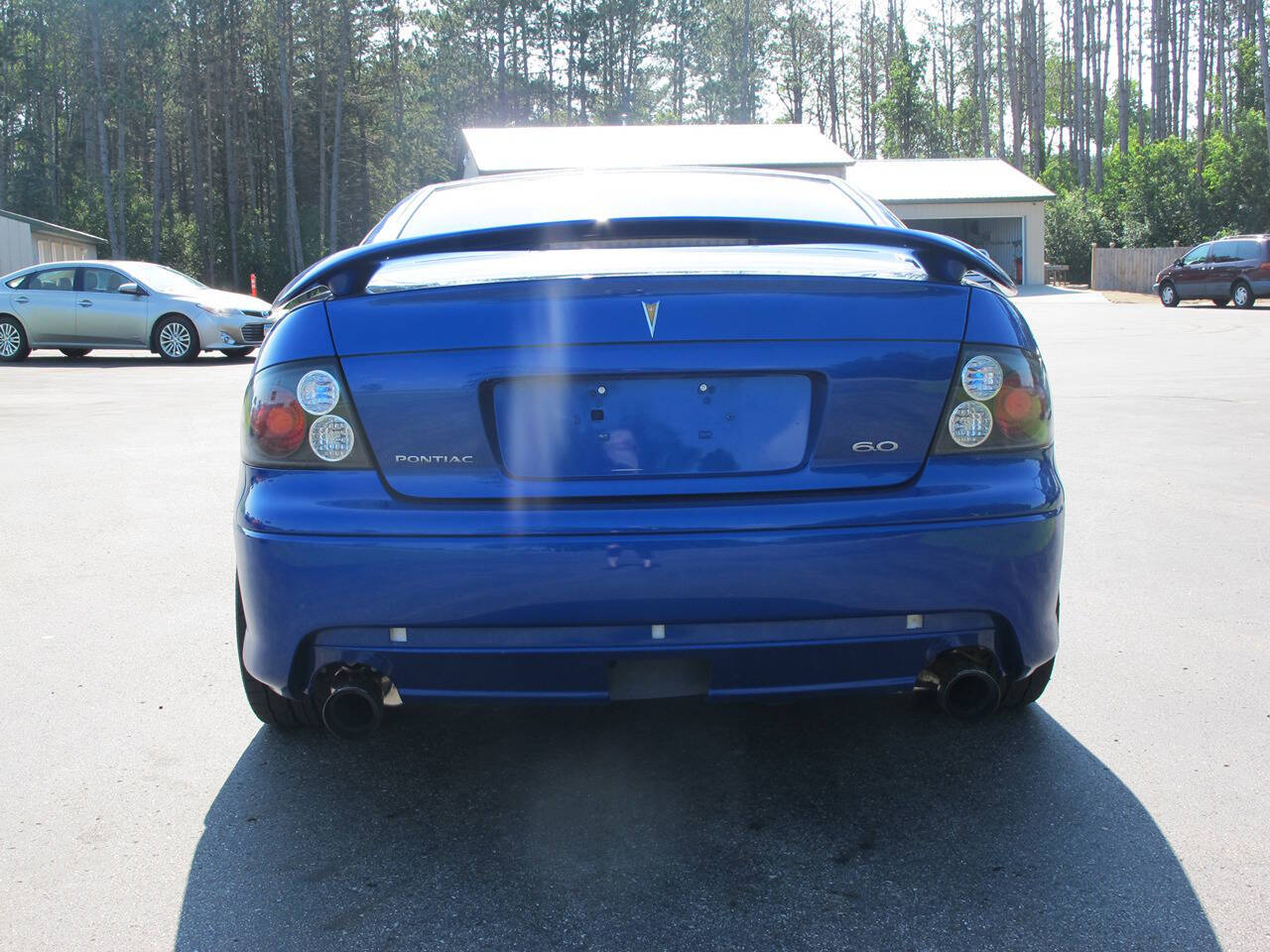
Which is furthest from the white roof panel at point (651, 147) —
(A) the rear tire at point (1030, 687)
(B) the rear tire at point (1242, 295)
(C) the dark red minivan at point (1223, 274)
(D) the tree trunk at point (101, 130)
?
(A) the rear tire at point (1030, 687)

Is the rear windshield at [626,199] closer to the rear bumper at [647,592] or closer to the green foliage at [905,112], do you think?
the rear bumper at [647,592]

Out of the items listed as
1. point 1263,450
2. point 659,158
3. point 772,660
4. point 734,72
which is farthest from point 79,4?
point 772,660

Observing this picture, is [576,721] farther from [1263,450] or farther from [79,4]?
[79,4]

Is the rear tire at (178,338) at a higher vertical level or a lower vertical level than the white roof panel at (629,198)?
lower

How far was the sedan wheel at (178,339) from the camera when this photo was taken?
18.8 meters

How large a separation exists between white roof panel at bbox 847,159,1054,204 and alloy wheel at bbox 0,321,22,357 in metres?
31.3

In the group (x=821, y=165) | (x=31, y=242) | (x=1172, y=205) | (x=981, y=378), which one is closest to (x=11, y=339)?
(x=31, y=242)

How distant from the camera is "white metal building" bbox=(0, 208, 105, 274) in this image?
110 ft

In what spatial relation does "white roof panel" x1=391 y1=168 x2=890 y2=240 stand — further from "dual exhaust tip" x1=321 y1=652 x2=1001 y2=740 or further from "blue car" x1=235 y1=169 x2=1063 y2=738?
"dual exhaust tip" x1=321 y1=652 x2=1001 y2=740

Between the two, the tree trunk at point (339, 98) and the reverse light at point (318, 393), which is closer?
the reverse light at point (318, 393)

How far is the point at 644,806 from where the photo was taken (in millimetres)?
3008

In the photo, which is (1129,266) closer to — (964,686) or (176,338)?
(176,338)

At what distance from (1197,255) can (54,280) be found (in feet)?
85.9

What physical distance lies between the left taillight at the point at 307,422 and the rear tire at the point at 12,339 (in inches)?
730
